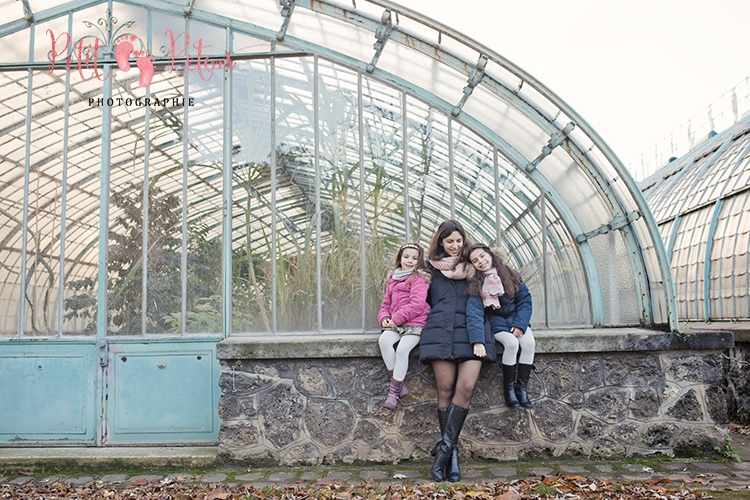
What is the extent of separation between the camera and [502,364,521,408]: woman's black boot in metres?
4.91

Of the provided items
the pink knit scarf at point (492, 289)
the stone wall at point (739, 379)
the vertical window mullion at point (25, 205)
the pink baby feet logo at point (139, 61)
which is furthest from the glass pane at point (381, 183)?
the stone wall at point (739, 379)

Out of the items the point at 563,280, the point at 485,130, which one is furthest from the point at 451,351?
the point at 485,130

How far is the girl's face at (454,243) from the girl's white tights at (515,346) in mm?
713

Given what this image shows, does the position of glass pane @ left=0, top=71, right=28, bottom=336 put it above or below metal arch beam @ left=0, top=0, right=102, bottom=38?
below

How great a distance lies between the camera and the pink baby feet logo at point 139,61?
5.88 m

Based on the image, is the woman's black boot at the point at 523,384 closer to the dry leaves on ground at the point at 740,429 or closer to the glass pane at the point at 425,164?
the glass pane at the point at 425,164

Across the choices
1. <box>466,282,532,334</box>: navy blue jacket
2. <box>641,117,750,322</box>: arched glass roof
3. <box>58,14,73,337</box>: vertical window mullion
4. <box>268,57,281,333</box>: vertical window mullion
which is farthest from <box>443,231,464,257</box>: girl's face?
<box>641,117,750,322</box>: arched glass roof

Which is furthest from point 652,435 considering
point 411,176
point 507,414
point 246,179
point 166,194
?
point 166,194

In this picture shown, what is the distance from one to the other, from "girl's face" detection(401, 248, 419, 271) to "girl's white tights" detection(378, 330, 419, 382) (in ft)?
1.74

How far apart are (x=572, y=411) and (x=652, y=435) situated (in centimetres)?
64

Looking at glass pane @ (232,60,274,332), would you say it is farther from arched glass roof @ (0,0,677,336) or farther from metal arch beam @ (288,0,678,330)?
metal arch beam @ (288,0,678,330)

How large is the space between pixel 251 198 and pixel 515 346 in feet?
8.62

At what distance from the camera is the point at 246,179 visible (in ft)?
19.0

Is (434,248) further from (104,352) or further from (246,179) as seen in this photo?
(104,352)
